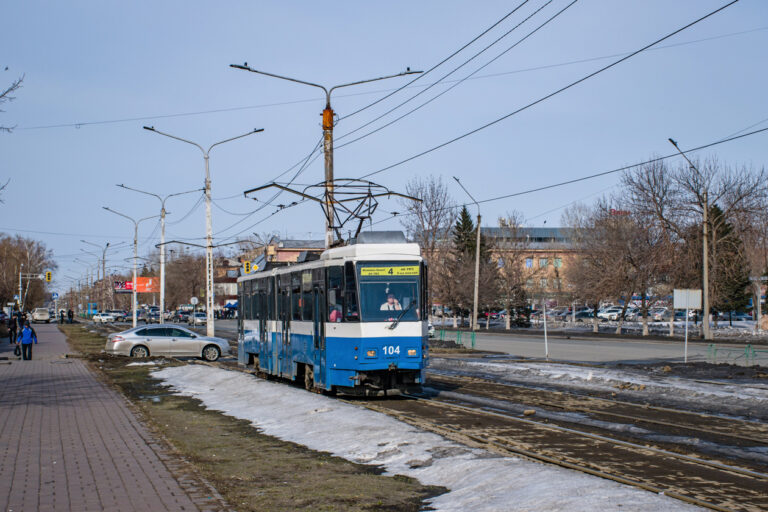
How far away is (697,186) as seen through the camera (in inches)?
2060

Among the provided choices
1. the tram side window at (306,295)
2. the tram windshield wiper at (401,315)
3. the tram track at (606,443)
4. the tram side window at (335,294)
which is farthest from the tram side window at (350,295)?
the tram track at (606,443)

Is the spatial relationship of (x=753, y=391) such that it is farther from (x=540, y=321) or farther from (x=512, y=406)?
(x=540, y=321)

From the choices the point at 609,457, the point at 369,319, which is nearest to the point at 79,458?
the point at 609,457

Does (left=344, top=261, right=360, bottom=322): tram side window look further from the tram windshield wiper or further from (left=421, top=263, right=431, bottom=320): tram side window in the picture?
(left=421, top=263, right=431, bottom=320): tram side window

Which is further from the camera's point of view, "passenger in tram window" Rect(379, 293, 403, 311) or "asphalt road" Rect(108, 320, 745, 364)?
"asphalt road" Rect(108, 320, 745, 364)

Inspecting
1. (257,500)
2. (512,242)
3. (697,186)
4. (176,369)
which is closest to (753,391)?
(257,500)

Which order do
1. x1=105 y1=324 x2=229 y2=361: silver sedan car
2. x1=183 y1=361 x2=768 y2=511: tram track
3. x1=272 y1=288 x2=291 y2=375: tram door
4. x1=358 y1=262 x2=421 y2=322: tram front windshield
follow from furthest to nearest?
x1=105 y1=324 x2=229 y2=361: silver sedan car → x1=272 y1=288 x2=291 y2=375: tram door → x1=358 y1=262 x2=421 y2=322: tram front windshield → x1=183 y1=361 x2=768 y2=511: tram track

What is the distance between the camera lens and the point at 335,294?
1678 centimetres

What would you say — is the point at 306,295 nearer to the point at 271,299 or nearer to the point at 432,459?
the point at 271,299

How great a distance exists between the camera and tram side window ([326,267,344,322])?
1658 centimetres

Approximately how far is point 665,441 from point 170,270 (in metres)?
126

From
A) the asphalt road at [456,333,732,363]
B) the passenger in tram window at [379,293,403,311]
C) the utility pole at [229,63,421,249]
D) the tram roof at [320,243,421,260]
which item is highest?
the utility pole at [229,63,421,249]

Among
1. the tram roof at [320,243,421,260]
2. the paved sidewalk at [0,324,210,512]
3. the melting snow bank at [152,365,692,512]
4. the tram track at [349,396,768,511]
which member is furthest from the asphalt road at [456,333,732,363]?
the paved sidewalk at [0,324,210,512]

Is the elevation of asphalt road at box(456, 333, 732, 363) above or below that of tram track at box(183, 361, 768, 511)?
below
